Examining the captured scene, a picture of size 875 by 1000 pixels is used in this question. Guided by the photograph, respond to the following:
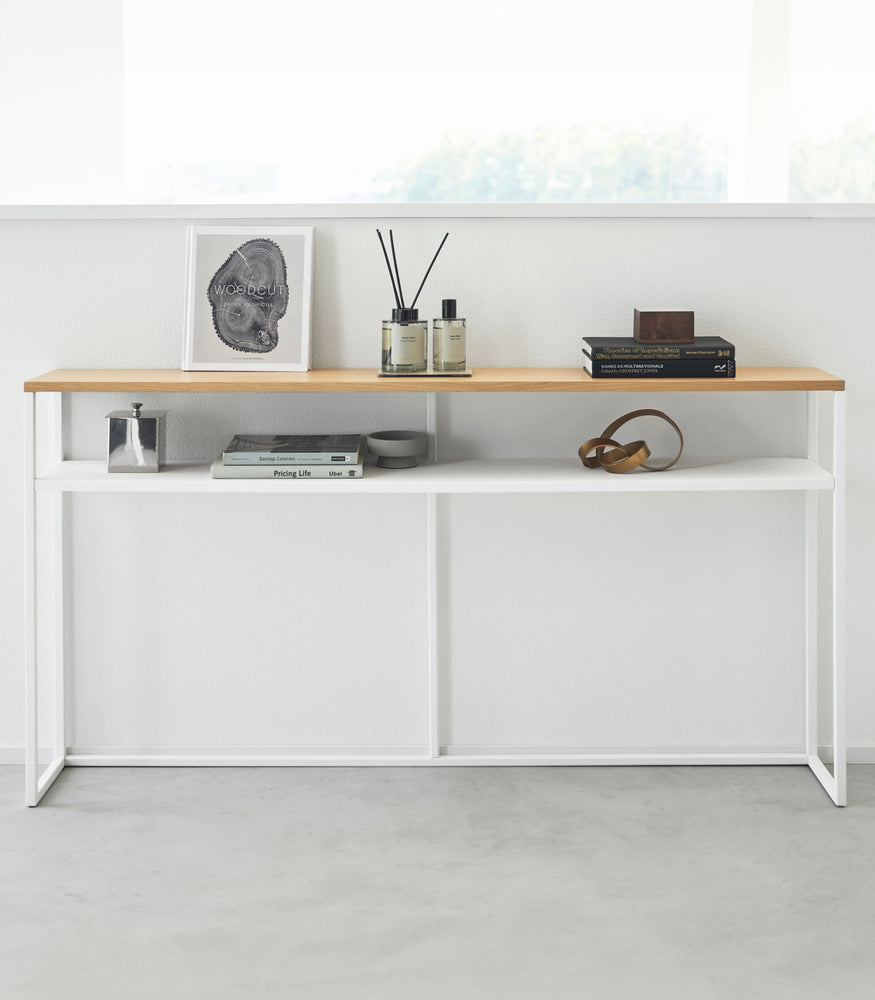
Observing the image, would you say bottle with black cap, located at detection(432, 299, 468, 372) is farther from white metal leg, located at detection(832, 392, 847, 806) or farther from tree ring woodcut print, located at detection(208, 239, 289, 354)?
white metal leg, located at detection(832, 392, 847, 806)

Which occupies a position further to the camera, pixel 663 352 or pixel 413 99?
pixel 413 99

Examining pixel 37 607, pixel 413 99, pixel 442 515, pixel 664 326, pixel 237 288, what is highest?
pixel 413 99

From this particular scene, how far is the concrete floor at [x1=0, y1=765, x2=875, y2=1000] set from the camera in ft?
7.27

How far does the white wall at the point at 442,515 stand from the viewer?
3016 millimetres

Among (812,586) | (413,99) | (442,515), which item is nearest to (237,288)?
(442,515)

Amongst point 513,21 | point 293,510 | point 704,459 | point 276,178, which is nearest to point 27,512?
point 293,510

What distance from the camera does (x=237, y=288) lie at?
2977 millimetres

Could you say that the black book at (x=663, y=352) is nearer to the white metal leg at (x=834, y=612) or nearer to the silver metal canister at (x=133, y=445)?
the white metal leg at (x=834, y=612)

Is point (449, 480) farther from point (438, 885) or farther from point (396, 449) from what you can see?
point (438, 885)

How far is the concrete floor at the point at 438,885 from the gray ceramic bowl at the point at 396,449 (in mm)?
824

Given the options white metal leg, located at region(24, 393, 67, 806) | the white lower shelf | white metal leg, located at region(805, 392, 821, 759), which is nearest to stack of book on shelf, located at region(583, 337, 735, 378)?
the white lower shelf

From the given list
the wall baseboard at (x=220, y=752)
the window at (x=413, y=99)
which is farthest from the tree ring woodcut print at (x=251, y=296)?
the window at (x=413, y=99)

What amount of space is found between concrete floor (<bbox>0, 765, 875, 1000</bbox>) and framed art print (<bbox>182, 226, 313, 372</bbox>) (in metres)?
1.10

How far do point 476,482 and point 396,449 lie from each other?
240mm
